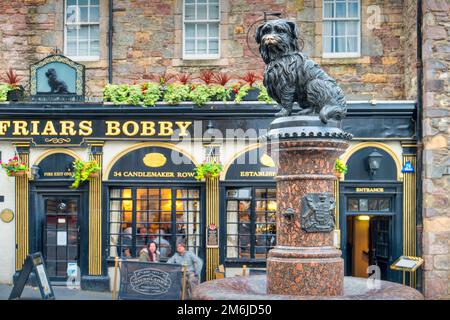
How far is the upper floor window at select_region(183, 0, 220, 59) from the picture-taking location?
51.9ft

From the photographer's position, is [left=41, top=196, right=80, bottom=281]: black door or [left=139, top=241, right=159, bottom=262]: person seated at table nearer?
[left=139, top=241, right=159, bottom=262]: person seated at table

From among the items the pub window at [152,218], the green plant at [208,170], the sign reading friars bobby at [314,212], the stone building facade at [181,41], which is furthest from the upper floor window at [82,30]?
the sign reading friars bobby at [314,212]

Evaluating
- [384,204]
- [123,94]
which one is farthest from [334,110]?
[123,94]

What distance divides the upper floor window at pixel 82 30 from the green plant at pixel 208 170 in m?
3.90

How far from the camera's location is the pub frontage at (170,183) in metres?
14.8

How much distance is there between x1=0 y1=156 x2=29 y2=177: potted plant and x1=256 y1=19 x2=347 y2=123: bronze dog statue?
840 centimetres

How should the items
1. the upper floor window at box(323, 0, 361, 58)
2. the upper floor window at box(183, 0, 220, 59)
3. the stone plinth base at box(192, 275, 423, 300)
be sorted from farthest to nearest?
1. the upper floor window at box(183, 0, 220, 59)
2. the upper floor window at box(323, 0, 361, 58)
3. the stone plinth base at box(192, 275, 423, 300)

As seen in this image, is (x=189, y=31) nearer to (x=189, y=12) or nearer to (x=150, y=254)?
(x=189, y=12)

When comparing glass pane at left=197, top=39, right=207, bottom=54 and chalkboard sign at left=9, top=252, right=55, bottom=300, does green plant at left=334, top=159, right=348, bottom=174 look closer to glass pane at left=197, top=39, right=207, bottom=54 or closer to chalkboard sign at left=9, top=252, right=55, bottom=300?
glass pane at left=197, top=39, right=207, bottom=54

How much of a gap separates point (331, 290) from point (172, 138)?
8083 mm

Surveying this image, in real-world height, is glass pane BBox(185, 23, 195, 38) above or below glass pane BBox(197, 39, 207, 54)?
above

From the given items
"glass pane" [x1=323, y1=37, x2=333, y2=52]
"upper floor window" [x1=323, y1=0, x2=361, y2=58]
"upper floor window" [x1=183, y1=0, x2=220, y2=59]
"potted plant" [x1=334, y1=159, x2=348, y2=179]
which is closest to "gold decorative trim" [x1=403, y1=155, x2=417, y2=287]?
"potted plant" [x1=334, y1=159, x2=348, y2=179]
